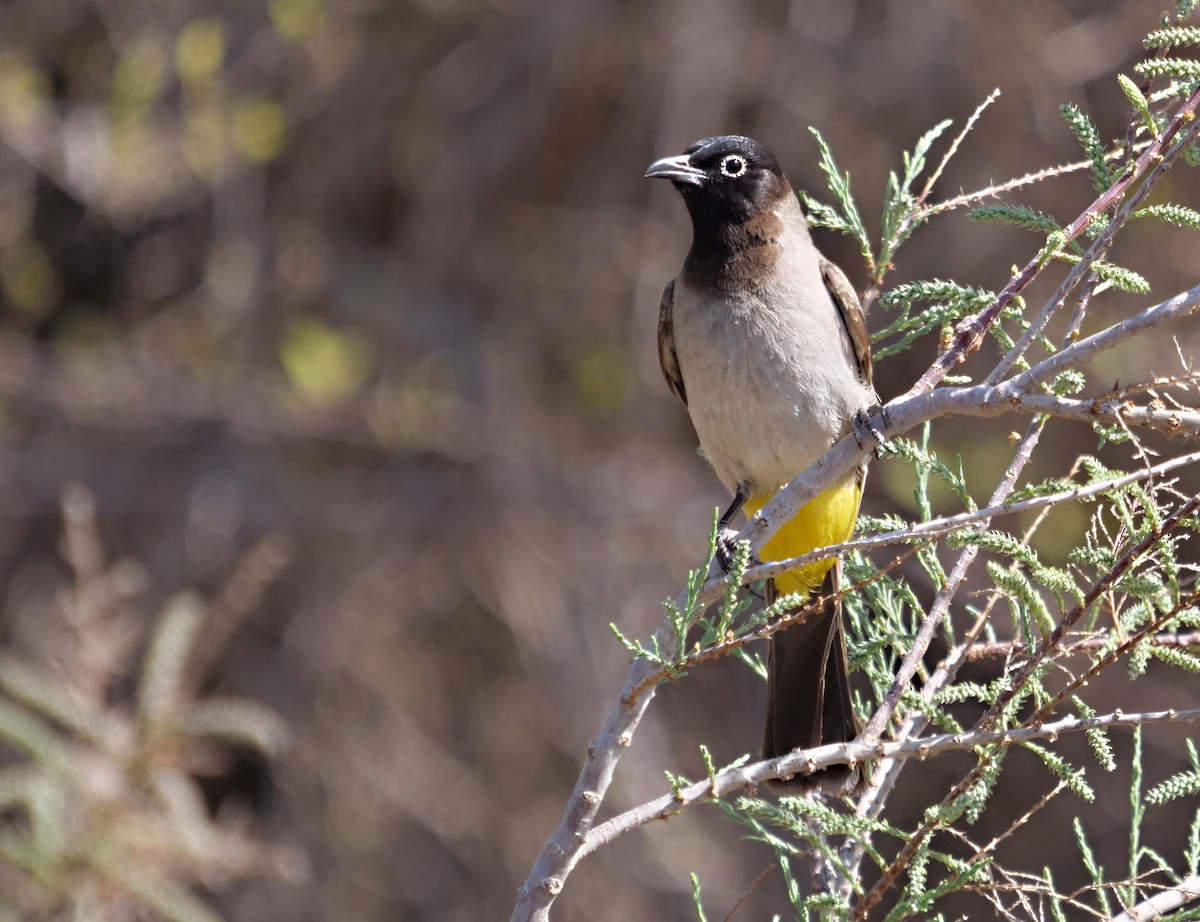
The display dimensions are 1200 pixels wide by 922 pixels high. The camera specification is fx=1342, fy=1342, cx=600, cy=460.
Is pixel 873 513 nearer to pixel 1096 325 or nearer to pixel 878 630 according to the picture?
pixel 1096 325

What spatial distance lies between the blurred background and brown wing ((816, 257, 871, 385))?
225 centimetres

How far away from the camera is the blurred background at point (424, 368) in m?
5.61

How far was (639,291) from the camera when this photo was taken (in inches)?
226

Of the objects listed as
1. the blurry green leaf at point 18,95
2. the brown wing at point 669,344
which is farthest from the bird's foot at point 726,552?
the blurry green leaf at point 18,95

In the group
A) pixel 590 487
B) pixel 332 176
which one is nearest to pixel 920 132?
pixel 590 487

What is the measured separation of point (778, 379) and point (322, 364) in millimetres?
2729

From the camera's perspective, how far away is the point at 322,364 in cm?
540

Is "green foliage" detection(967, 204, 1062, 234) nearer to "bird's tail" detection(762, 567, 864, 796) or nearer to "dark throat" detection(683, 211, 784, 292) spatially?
"bird's tail" detection(762, 567, 864, 796)

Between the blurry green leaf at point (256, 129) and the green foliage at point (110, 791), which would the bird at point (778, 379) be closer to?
the green foliage at point (110, 791)

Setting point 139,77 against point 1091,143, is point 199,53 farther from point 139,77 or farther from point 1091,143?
point 1091,143

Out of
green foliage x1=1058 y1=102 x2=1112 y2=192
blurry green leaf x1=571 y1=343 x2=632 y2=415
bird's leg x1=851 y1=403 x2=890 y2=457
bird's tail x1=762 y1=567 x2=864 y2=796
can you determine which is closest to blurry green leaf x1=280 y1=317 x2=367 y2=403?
blurry green leaf x1=571 y1=343 x2=632 y2=415

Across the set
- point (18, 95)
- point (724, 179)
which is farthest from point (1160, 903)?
point (18, 95)

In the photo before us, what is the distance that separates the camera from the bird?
2943 millimetres

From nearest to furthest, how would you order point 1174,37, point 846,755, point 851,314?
point 1174,37, point 846,755, point 851,314
